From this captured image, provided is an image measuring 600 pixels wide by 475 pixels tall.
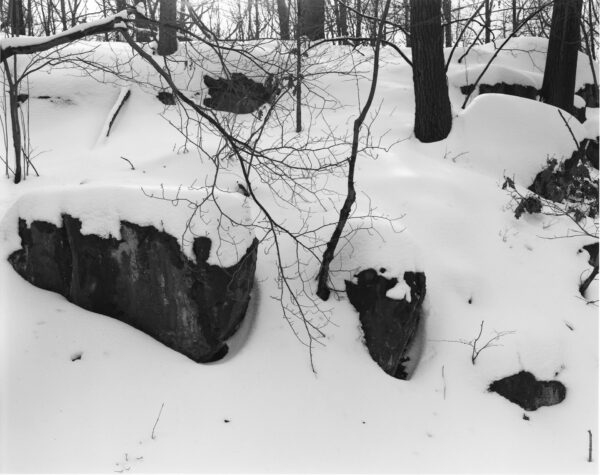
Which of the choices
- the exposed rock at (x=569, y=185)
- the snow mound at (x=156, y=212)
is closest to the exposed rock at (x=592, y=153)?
the exposed rock at (x=569, y=185)

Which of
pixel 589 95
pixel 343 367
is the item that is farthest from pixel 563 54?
pixel 343 367

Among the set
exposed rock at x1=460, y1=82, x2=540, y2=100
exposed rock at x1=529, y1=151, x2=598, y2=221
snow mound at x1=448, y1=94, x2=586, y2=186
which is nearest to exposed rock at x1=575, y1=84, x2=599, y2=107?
exposed rock at x1=460, y1=82, x2=540, y2=100

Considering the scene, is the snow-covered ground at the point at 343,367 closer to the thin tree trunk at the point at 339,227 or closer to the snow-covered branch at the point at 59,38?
the thin tree trunk at the point at 339,227

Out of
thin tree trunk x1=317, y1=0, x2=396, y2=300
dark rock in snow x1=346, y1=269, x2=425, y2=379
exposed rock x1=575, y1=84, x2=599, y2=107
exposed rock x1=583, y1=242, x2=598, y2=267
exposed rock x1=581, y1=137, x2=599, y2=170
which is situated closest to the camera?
thin tree trunk x1=317, y1=0, x2=396, y2=300

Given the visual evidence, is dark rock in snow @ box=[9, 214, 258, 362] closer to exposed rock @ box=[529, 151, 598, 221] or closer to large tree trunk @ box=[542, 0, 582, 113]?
exposed rock @ box=[529, 151, 598, 221]

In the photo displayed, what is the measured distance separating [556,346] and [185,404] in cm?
309

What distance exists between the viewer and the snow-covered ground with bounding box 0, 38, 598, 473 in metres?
3.23

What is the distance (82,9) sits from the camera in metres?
15.1

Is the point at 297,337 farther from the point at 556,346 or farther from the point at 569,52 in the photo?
the point at 569,52

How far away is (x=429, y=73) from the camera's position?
6227mm

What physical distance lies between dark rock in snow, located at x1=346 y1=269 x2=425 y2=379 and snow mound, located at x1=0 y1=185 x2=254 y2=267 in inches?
44.0

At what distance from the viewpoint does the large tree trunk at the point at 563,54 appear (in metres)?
7.20

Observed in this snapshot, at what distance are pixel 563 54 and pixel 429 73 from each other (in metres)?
2.74

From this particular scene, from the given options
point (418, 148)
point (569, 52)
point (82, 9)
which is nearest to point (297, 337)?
point (418, 148)
